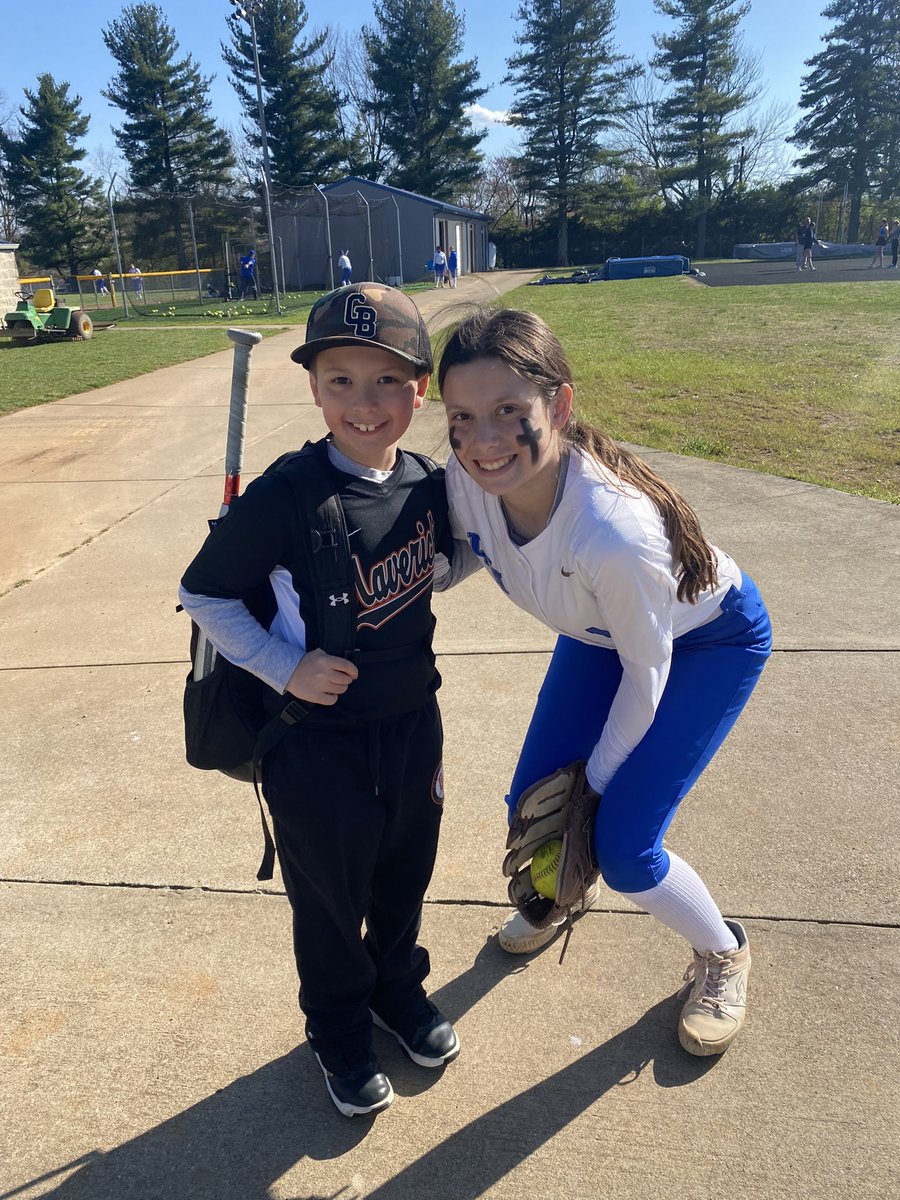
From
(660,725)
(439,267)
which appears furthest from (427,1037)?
(439,267)

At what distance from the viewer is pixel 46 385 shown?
11992 mm

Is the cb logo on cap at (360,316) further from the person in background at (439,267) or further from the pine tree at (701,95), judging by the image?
the pine tree at (701,95)

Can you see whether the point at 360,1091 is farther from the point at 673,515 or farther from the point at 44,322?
the point at 44,322

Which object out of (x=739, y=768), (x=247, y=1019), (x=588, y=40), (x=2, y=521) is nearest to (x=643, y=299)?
(x=2, y=521)

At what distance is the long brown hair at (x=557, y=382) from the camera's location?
187cm

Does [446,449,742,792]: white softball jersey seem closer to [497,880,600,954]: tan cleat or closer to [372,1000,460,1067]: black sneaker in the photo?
[497,880,600,954]: tan cleat

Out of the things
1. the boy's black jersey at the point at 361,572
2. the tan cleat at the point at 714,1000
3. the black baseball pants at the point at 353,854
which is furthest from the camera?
the tan cleat at the point at 714,1000

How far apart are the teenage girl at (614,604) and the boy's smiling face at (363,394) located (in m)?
0.13

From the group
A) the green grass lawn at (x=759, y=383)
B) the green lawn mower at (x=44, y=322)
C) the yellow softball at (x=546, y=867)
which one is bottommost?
the yellow softball at (x=546, y=867)

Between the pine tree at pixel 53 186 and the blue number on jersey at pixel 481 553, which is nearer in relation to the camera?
the blue number on jersey at pixel 481 553

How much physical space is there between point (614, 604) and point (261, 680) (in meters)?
0.78

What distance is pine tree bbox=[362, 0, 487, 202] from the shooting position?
49594 millimetres

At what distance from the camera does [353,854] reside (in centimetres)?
189

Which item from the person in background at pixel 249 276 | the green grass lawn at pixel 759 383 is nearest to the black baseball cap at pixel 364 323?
the green grass lawn at pixel 759 383
